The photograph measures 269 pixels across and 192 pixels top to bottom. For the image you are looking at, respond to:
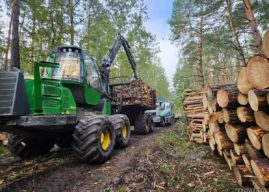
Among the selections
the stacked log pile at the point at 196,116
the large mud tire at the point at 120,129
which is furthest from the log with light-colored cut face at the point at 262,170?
the large mud tire at the point at 120,129

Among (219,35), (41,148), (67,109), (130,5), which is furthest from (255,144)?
(130,5)

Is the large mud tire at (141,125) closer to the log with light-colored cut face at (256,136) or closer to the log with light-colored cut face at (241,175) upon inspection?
the log with light-colored cut face at (241,175)

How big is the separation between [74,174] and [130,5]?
760 inches

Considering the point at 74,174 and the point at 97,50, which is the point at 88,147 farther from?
the point at 97,50

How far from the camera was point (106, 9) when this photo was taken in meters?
17.8

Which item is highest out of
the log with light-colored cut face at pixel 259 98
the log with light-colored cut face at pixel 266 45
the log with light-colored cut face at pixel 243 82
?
the log with light-colored cut face at pixel 266 45

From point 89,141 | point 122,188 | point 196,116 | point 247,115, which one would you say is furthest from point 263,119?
point 196,116

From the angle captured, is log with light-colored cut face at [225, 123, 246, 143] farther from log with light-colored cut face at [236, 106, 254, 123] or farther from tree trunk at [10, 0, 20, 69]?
tree trunk at [10, 0, 20, 69]

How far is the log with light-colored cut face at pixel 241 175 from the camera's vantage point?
12.2 feet

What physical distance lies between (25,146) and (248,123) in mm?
5514

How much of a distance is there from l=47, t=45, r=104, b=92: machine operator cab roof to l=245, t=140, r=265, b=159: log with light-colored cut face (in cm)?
439

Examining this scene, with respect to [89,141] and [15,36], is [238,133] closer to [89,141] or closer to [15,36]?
[89,141]

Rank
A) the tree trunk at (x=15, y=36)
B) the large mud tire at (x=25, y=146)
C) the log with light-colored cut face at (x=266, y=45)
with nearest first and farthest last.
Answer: the log with light-colored cut face at (x=266, y=45) < the large mud tire at (x=25, y=146) < the tree trunk at (x=15, y=36)

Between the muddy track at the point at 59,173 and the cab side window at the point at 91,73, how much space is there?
90.9 inches
